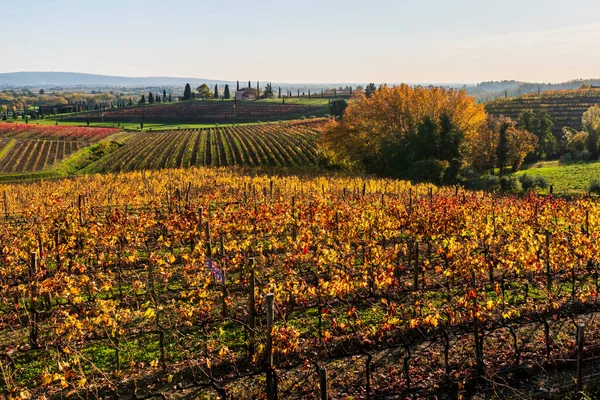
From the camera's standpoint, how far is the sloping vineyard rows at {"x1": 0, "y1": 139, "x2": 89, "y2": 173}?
6239 centimetres

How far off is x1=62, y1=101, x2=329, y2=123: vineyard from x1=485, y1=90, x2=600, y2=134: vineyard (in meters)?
46.0

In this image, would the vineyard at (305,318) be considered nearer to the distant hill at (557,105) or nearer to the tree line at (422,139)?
the tree line at (422,139)

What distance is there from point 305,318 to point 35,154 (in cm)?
7104

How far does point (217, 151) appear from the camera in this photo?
66.5m

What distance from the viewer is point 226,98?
168375 mm

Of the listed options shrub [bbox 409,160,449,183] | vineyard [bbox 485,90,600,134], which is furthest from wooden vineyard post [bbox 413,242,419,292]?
vineyard [bbox 485,90,600,134]

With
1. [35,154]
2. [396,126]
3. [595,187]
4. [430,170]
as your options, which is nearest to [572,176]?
[595,187]

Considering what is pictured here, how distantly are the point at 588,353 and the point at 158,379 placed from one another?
377 inches

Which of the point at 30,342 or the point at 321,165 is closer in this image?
the point at 30,342

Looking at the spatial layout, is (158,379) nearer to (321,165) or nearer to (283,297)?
(283,297)

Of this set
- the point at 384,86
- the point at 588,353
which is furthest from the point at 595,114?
the point at 588,353

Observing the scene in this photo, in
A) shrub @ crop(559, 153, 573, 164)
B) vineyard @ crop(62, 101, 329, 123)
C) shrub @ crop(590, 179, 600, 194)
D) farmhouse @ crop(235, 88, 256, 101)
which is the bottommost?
shrub @ crop(590, 179, 600, 194)

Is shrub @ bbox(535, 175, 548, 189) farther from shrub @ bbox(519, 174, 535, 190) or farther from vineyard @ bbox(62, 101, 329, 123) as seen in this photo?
vineyard @ bbox(62, 101, 329, 123)

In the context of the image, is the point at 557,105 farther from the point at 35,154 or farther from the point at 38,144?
the point at 38,144
